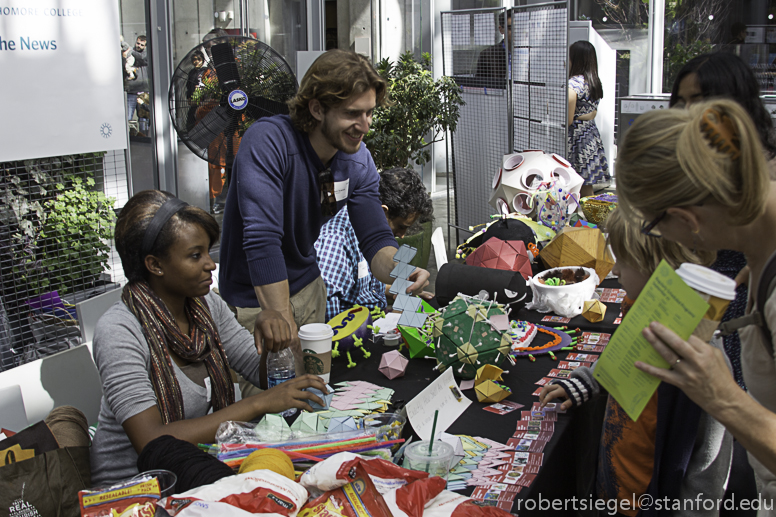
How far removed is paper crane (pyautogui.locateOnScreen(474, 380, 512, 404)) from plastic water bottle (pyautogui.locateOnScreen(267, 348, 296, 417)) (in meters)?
0.53

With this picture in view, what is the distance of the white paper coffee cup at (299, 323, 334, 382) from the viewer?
1.75m

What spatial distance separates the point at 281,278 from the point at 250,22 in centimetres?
440

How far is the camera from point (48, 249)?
10.3 feet

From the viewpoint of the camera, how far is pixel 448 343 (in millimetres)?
1911

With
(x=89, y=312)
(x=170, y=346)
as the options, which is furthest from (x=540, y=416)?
(x=89, y=312)

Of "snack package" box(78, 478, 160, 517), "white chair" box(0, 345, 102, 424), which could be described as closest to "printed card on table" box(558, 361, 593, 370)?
"snack package" box(78, 478, 160, 517)

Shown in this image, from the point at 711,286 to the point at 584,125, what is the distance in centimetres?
484

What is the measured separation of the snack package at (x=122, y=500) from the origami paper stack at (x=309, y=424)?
0.47 m

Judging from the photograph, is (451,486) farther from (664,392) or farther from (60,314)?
(60,314)

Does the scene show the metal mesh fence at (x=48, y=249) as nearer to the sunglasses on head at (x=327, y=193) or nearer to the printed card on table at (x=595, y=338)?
the sunglasses on head at (x=327, y=193)

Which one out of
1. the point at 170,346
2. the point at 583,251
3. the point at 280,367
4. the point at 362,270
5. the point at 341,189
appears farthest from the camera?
the point at 362,270

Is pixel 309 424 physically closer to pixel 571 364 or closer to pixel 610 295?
pixel 571 364

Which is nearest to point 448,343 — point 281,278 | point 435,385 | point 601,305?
point 435,385

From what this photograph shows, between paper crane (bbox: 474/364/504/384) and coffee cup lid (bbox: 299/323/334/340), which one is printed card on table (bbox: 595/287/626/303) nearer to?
paper crane (bbox: 474/364/504/384)
